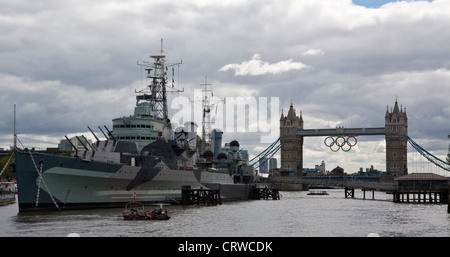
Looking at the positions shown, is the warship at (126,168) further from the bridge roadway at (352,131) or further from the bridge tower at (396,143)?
the bridge tower at (396,143)

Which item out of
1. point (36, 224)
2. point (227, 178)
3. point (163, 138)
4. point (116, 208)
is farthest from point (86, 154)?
point (227, 178)

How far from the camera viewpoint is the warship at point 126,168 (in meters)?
41.5

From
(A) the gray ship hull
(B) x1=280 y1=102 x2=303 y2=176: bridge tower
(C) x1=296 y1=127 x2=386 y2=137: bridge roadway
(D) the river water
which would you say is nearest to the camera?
(D) the river water

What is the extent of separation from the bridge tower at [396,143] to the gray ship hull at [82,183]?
136791mm

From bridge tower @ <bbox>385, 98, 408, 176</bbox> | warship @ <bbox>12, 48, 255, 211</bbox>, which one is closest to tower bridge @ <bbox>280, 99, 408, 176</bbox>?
bridge tower @ <bbox>385, 98, 408, 176</bbox>

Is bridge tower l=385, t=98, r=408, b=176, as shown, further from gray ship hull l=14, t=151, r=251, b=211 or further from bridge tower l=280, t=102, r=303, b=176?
gray ship hull l=14, t=151, r=251, b=211

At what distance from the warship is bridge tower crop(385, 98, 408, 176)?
119m

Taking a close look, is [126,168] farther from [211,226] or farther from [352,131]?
[352,131]

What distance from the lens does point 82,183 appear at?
4438cm

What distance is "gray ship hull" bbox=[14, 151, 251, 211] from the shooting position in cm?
4125

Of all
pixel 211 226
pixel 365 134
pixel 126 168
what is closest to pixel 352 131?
pixel 365 134

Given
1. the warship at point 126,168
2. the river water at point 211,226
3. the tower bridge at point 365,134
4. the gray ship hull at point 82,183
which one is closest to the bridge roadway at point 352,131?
the tower bridge at point 365,134
